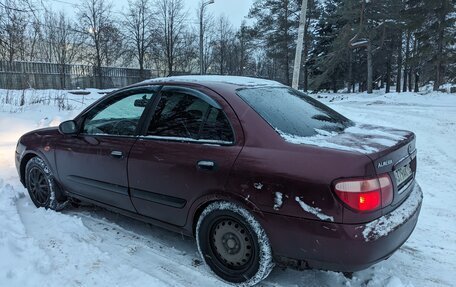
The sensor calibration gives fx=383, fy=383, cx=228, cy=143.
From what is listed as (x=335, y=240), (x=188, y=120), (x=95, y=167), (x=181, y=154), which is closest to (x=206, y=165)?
(x=181, y=154)

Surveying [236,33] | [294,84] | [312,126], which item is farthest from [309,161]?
[236,33]

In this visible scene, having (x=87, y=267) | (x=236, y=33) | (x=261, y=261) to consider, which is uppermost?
(x=236, y=33)

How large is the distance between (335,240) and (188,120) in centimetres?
160

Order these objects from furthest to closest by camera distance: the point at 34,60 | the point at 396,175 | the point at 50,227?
the point at 34,60
the point at 50,227
the point at 396,175

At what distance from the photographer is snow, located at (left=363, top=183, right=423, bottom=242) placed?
2551 mm

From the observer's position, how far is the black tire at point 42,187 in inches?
179

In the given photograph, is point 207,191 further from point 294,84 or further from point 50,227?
point 294,84

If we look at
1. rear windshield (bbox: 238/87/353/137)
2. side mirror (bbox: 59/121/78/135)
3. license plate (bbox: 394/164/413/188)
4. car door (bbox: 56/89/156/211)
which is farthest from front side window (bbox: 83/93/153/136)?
license plate (bbox: 394/164/413/188)

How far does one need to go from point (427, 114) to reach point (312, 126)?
548 inches

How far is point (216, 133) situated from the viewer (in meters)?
3.15

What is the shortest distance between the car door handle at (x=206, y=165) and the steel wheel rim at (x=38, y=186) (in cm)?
247

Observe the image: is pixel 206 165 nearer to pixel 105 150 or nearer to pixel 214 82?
pixel 214 82

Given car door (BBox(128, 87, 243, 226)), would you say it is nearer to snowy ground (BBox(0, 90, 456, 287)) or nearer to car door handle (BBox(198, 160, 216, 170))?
car door handle (BBox(198, 160, 216, 170))

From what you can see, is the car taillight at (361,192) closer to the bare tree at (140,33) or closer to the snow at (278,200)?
the snow at (278,200)
